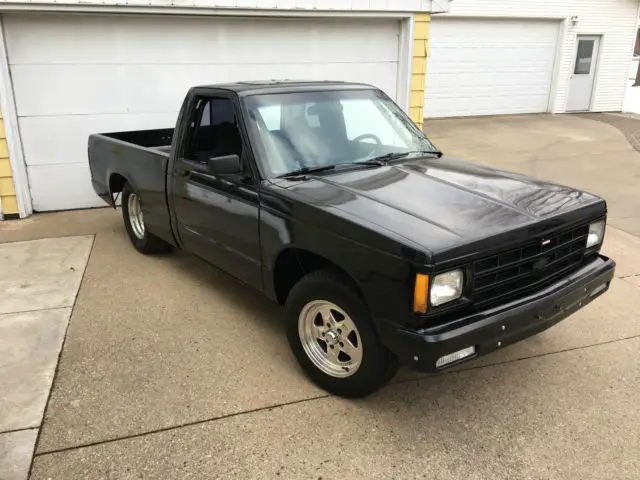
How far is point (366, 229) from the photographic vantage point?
2898 millimetres

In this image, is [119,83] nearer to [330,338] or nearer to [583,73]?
[330,338]

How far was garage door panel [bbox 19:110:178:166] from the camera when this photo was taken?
7246 millimetres

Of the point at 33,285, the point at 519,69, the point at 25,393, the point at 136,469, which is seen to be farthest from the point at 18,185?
the point at 519,69

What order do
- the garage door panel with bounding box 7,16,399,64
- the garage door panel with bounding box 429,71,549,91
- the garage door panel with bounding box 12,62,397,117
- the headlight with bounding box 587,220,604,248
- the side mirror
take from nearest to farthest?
the headlight with bounding box 587,220,604,248 → the side mirror → the garage door panel with bounding box 7,16,399,64 → the garage door panel with bounding box 12,62,397,117 → the garage door panel with bounding box 429,71,549,91

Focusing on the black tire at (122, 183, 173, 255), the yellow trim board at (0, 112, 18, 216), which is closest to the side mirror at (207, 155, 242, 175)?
the black tire at (122, 183, 173, 255)

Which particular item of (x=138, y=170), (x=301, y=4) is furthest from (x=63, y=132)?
(x=301, y=4)

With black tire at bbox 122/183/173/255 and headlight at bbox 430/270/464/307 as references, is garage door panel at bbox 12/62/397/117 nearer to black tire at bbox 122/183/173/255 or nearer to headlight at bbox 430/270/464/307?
black tire at bbox 122/183/173/255

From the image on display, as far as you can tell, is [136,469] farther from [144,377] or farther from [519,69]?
[519,69]

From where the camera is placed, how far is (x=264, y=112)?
3949 millimetres

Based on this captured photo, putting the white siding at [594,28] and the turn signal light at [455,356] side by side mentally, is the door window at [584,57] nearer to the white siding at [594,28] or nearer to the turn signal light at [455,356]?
the white siding at [594,28]

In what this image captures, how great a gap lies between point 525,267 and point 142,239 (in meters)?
4.07

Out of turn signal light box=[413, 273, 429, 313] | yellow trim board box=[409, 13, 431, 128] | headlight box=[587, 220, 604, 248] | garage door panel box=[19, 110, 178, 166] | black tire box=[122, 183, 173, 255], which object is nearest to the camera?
turn signal light box=[413, 273, 429, 313]

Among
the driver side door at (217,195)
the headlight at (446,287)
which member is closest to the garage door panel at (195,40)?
the driver side door at (217,195)

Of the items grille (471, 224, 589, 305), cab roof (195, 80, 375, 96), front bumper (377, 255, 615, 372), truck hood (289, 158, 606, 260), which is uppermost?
cab roof (195, 80, 375, 96)
